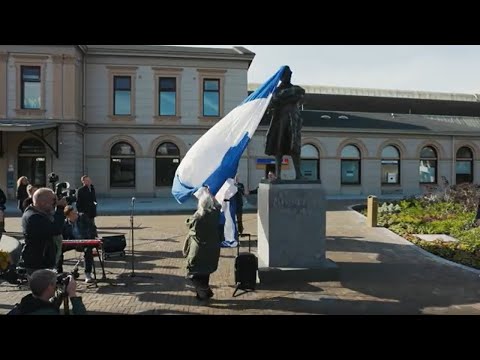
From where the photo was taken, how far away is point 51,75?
24469 millimetres

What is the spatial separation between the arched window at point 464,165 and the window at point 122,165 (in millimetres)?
23916

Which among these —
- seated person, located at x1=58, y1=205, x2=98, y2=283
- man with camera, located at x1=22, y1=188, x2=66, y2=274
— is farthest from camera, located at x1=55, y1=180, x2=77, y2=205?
man with camera, located at x1=22, y1=188, x2=66, y2=274

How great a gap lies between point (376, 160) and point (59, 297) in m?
28.4

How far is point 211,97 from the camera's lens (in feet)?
91.1

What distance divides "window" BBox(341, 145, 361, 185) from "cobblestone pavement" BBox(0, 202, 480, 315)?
19.5 meters

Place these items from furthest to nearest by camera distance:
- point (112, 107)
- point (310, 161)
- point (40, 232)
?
point (310, 161) < point (112, 107) < point (40, 232)

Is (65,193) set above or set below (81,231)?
above

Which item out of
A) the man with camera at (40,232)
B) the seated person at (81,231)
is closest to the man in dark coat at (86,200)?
the seated person at (81,231)

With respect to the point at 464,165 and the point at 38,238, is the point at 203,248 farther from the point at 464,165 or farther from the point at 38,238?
the point at 464,165

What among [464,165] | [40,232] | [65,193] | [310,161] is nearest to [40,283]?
[40,232]

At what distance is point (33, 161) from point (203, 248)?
2199 cm

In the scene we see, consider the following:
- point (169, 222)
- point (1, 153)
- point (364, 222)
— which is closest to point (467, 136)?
point (364, 222)

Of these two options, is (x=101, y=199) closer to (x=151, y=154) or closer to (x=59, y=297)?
(x=151, y=154)
